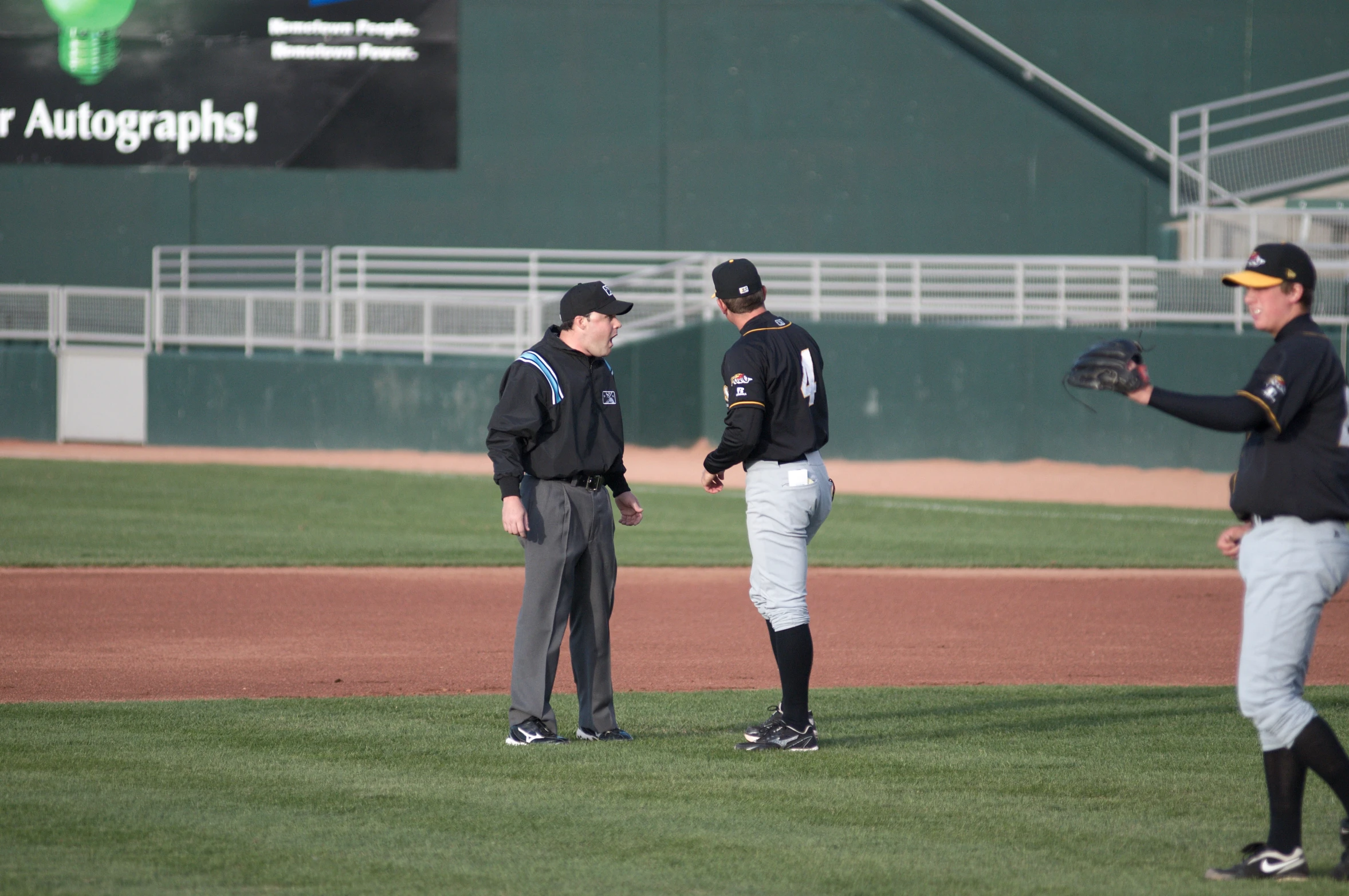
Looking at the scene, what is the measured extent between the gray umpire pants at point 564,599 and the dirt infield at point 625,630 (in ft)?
5.10

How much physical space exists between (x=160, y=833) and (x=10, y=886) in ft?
2.11

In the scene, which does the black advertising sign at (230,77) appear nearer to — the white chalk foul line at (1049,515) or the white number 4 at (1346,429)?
the white chalk foul line at (1049,515)

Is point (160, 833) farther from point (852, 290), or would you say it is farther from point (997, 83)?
point (997, 83)

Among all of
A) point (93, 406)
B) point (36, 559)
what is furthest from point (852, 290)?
point (36, 559)

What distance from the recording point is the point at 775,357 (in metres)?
6.38

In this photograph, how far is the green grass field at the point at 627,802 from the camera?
470 cm

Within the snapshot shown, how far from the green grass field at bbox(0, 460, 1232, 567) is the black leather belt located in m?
6.87

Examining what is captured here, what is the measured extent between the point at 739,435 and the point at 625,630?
14.2 ft

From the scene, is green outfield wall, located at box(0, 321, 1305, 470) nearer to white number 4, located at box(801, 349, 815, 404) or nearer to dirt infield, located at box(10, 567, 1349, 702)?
dirt infield, located at box(10, 567, 1349, 702)

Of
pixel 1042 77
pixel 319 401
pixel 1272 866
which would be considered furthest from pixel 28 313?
pixel 1272 866

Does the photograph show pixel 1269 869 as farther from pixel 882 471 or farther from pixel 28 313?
pixel 28 313

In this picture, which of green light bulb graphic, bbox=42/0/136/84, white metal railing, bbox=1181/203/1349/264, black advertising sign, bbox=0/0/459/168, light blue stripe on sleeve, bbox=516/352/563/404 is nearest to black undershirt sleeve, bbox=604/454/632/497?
light blue stripe on sleeve, bbox=516/352/563/404

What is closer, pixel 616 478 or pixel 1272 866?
pixel 1272 866

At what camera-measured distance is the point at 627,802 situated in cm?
557
